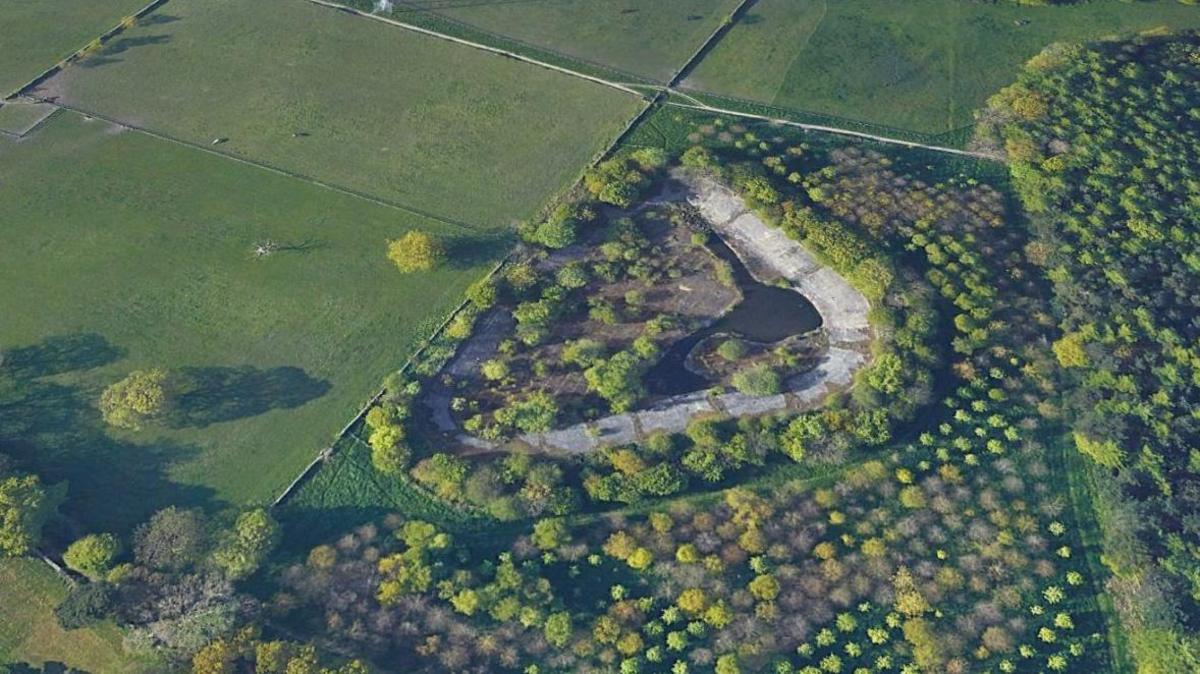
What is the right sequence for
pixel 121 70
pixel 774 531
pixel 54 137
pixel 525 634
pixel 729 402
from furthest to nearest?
pixel 121 70
pixel 54 137
pixel 729 402
pixel 774 531
pixel 525 634

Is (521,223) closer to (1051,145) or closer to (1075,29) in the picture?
(1051,145)

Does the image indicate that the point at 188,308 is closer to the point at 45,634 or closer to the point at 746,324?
the point at 45,634

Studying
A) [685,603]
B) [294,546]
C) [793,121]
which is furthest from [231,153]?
[685,603]

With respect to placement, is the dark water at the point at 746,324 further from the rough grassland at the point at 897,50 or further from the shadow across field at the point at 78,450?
the shadow across field at the point at 78,450

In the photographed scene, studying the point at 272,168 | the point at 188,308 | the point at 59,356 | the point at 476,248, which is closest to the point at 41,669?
the point at 59,356

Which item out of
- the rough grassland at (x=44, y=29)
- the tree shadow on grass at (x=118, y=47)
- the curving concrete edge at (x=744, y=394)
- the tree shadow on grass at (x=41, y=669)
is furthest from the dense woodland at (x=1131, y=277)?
the rough grassland at (x=44, y=29)
